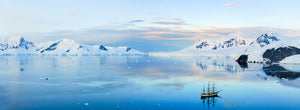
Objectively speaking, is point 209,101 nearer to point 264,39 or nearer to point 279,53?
point 279,53

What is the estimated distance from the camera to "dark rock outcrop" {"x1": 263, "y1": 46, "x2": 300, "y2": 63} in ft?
225

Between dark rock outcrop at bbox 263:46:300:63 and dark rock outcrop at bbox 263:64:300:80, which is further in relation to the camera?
dark rock outcrop at bbox 263:46:300:63

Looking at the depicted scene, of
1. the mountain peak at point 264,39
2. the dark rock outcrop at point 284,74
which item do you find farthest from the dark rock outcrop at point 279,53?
the mountain peak at point 264,39

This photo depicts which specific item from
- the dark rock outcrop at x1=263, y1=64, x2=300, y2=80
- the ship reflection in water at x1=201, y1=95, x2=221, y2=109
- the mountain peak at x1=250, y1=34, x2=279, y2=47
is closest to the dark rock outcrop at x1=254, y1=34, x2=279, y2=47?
the mountain peak at x1=250, y1=34, x2=279, y2=47

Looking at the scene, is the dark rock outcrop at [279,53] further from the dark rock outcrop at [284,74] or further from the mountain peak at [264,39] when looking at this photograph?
the mountain peak at [264,39]

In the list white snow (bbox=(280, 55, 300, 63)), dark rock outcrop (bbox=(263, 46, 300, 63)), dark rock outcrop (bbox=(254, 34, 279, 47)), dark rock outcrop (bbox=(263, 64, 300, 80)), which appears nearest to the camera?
dark rock outcrop (bbox=(263, 64, 300, 80))

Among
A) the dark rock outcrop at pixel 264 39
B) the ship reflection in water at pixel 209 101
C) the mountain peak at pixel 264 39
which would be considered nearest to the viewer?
the ship reflection in water at pixel 209 101

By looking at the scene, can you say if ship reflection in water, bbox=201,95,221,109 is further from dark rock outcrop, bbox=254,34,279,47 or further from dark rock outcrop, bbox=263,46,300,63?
dark rock outcrop, bbox=254,34,279,47

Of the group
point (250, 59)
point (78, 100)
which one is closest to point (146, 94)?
point (78, 100)

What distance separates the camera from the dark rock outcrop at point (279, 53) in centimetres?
6844

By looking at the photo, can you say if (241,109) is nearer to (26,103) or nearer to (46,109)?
(46,109)

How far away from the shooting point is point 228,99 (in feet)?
67.7

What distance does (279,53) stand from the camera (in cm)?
7056

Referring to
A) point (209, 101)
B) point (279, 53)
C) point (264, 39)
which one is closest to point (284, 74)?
point (209, 101)
